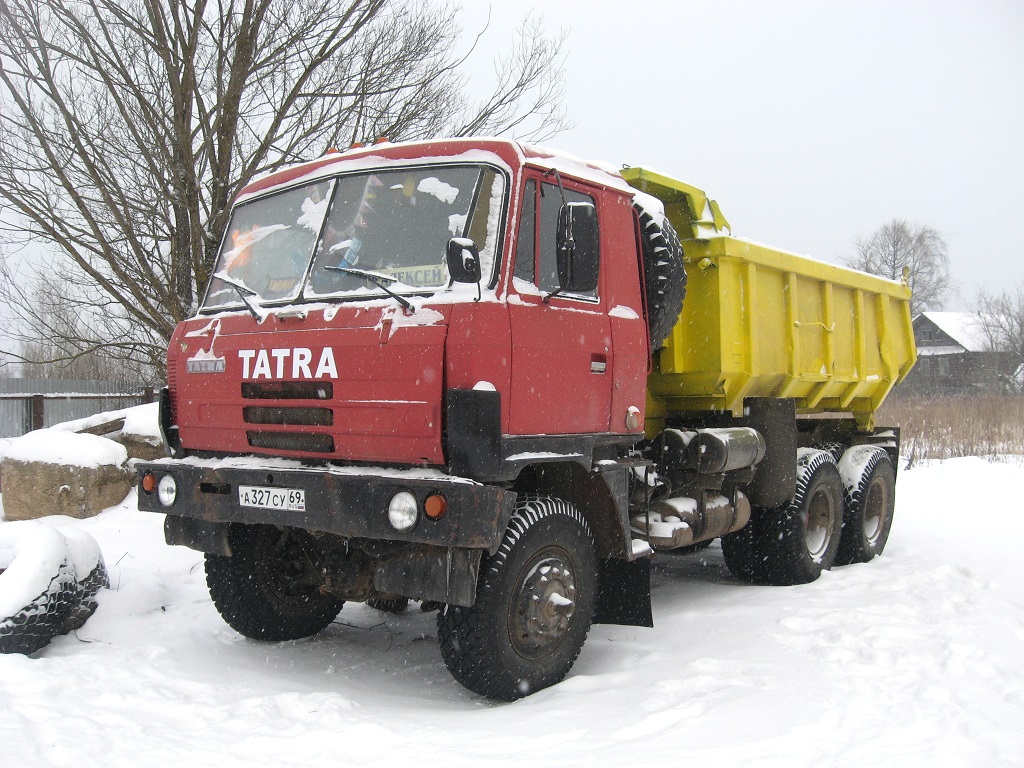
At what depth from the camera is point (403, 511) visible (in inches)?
152

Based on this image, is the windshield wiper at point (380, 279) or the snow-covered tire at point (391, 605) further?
the snow-covered tire at point (391, 605)

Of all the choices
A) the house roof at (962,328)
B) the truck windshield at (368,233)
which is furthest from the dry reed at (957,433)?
the house roof at (962,328)

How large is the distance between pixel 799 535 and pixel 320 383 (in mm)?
4024

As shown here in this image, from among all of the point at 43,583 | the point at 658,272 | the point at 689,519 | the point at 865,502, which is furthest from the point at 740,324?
the point at 43,583

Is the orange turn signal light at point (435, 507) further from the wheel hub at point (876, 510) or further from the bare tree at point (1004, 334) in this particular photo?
the bare tree at point (1004, 334)

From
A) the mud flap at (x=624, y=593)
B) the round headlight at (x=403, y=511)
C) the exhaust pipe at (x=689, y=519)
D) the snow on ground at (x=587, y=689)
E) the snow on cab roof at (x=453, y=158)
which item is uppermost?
the snow on cab roof at (x=453, y=158)

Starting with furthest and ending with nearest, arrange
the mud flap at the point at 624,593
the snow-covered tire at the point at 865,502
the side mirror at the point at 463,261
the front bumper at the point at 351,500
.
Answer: the snow-covered tire at the point at 865,502
the mud flap at the point at 624,593
the side mirror at the point at 463,261
the front bumper at the point at 351,500

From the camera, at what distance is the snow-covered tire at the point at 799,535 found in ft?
21.7

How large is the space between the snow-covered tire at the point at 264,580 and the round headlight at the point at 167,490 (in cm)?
44

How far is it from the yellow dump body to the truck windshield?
1987mm

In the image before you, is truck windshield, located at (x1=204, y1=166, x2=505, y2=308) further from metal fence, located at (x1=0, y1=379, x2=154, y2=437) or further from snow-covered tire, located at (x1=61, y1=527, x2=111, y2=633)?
metal fence, located at (x1=0, y1=379, x2=154, y2=437)

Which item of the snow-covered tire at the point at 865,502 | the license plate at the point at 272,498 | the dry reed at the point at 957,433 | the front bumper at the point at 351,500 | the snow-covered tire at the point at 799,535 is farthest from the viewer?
the dry reed at the point at 957,433

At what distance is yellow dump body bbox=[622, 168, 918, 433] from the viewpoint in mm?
5887

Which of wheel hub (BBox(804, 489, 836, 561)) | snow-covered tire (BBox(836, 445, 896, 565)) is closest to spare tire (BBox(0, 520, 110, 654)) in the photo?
wheel hub (BBox(804, 489, 836, 561))
